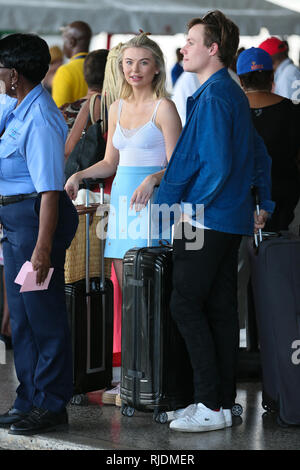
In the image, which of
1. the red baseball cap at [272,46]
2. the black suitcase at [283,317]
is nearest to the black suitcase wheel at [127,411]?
the black suitcase at [283,317]

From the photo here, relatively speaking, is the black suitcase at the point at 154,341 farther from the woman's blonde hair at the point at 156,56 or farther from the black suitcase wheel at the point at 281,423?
the woman's blonde hair at the point at 156,56

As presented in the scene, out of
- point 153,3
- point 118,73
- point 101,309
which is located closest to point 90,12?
point 153,3

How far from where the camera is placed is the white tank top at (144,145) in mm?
4500

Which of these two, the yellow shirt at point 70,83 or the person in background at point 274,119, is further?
the yellow shirt at point 70,83

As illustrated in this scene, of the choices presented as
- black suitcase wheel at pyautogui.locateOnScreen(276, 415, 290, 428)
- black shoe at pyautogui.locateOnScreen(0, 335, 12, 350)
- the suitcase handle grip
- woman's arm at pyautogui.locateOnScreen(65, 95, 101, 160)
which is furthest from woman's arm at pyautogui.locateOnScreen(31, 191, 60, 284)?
black shoe at pyautogui.locateOnScreen(0, 335, 12, 350)

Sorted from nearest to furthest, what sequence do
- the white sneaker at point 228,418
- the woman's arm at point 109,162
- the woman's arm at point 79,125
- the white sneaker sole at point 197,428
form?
the white sneaker sole at point 197,428
the white sneaker at point 228,418
the woman's arm at point 109,162
the woman's arm at point 79,125

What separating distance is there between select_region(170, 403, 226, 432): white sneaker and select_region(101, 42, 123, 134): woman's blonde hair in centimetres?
176

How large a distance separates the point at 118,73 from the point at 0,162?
107 cm

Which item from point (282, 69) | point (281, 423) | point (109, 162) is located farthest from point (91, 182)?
point (282, 69)

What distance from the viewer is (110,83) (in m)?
4.96

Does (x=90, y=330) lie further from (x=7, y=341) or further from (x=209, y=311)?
(x=7, y=341)

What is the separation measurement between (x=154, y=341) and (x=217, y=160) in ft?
2.99

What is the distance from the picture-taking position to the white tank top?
4500 millimetres

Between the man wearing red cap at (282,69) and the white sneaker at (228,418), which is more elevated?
the man wearing red cap at (282,69)
